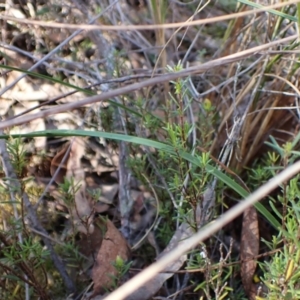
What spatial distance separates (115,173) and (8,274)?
57 cm

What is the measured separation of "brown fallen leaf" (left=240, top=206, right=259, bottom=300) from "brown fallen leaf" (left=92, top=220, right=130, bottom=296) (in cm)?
33

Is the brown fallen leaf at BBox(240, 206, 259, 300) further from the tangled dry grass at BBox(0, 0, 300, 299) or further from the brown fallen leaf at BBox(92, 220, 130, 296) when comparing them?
the brown fallen leaf at BBox(92, 220, 130, 296)

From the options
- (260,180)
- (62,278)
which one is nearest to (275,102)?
(260,180)

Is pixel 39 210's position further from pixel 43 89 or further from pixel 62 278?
pixel 43 89

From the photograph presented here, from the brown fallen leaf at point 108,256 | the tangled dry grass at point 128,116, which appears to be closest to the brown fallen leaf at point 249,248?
the tangled dry grass at point 128,116

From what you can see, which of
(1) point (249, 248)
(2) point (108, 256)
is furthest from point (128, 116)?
(1) point (249, 248)

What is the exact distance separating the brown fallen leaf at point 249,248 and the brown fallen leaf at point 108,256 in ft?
1.08

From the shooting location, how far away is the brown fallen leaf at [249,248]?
53.0 inches

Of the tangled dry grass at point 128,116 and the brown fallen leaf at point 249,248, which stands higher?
the tangled dry grass at point 128,116

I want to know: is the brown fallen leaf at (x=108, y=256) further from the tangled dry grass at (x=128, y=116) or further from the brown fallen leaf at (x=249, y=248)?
the brown fallen leaf at (x=249, y=248)

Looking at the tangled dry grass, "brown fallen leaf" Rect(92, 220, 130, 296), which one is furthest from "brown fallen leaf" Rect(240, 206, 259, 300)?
"brown fallen leaf" Rect(92, 220, 130, 296)

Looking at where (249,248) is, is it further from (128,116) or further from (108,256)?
(128,116)

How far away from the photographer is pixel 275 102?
1.62 metres

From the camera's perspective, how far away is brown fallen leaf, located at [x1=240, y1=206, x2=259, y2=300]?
135 cm
